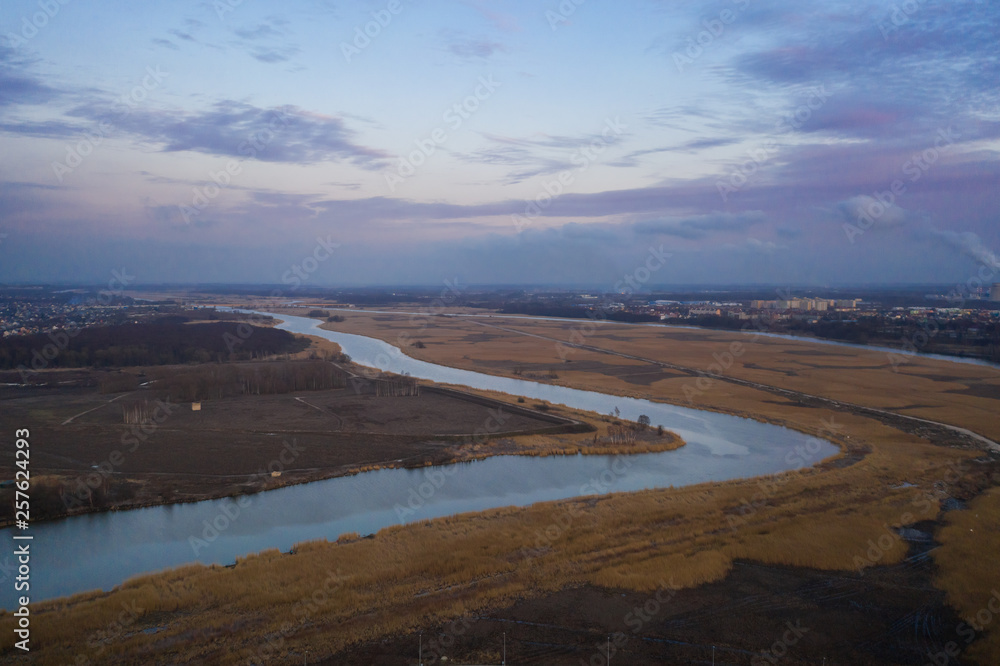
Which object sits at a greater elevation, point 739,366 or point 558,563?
point 739,366

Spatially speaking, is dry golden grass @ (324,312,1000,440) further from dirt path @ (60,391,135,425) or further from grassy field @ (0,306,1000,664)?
dirt path @ (60,391,135,425)

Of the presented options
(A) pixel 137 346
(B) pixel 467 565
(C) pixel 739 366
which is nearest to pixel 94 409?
(A) pixel 137 346

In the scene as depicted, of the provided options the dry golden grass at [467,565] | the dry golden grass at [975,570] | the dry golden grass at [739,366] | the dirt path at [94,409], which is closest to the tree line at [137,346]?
the dirt path at [94,409]

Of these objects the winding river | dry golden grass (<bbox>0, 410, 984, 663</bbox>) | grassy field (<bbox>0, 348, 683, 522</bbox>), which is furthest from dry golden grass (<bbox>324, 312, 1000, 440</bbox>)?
dry golden grass (<bbox>0, 410, 984, 663</bbox>)

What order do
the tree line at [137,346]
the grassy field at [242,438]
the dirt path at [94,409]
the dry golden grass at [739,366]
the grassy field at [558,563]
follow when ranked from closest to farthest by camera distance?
the grassy field at [558,563] → the grassy field at [242,438] → the dirt path at [94,409] → the dry golden grass at [739,366] → the tree line at [137,346]

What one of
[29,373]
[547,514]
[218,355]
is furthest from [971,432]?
[29,373]

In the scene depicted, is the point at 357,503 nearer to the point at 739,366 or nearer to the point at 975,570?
the point at 975,570

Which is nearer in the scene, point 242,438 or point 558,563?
point 558,563

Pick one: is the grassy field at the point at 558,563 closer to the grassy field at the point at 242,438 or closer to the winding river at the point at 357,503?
the winding river at the point at 357,503
